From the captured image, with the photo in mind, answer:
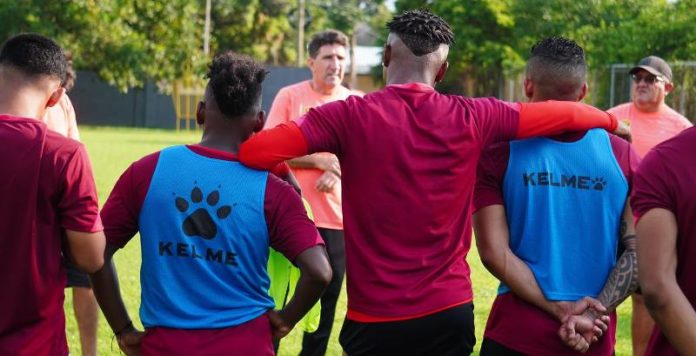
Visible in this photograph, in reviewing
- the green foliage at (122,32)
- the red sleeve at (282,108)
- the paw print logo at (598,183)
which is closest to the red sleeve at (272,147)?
the paw print logo at (598,183)

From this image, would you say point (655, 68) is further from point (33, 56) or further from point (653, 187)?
point (33, 56)

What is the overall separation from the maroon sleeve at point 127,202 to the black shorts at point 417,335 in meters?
0.98

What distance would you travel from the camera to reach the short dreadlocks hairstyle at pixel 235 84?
13.6 ft

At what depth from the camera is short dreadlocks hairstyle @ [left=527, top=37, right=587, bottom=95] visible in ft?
14.5

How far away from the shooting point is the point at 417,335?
166 inches

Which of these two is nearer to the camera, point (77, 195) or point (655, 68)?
point (77, 195)

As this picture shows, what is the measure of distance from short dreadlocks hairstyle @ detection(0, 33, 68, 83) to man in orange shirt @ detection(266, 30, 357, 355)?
2791 mm

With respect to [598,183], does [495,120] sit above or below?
above

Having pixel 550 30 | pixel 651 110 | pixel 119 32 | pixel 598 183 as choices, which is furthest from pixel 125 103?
pixel 598 183

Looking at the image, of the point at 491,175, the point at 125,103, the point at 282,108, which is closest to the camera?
the point at 491,175

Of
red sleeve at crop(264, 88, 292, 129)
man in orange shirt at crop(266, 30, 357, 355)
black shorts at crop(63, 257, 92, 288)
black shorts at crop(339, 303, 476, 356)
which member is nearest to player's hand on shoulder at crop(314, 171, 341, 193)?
man in orange shirt at crop(266, 30, 357, 355)

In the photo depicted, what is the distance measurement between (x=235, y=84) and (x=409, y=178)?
78cm

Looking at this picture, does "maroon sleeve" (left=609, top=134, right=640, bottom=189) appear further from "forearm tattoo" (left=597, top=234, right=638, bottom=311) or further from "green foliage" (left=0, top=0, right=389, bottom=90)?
"green foliage" (left=0, top=0, right=389, bottom=90)

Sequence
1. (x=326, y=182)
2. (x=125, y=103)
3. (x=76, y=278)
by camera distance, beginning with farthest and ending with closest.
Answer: (x=125, y=103)
(x=326, y=182)
(x=76, y=278)
